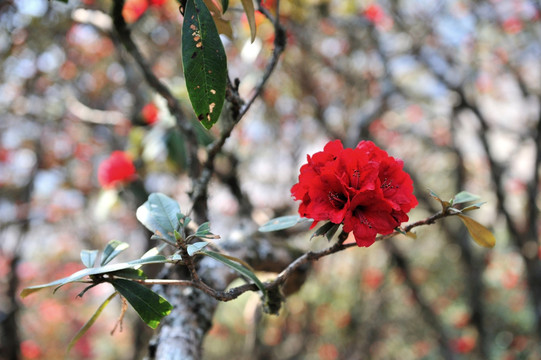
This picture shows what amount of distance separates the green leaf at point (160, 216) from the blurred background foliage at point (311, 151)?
1089 mm

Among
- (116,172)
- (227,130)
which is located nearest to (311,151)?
(116,172)

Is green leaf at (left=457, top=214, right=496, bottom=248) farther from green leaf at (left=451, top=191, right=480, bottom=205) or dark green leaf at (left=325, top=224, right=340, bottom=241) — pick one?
dark green leaf at (left=325, top=224, right=340, bottom=241)

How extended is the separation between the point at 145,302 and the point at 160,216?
0.15 metres

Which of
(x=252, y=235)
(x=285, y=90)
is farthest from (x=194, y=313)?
(x=285, y=90)

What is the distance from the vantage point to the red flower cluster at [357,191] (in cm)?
68

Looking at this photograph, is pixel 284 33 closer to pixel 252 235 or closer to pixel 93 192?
pixel 252 235

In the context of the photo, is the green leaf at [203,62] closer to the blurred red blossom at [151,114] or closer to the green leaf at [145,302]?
the green leaf at [145,302]

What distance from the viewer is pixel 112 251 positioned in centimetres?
78

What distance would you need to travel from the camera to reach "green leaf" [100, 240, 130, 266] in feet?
2.45

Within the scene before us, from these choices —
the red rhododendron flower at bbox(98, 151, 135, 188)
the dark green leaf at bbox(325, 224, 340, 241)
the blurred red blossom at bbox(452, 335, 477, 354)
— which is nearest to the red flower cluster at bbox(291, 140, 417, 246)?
the dark green leaf at bbox(325, 224, 340, 241)

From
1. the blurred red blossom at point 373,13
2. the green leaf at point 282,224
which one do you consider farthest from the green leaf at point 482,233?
the blurred red blossom at point 373,13

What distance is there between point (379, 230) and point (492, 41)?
11.6 feet

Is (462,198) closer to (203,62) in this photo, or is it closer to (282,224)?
(282,224)

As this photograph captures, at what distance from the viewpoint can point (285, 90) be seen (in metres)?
3.23
